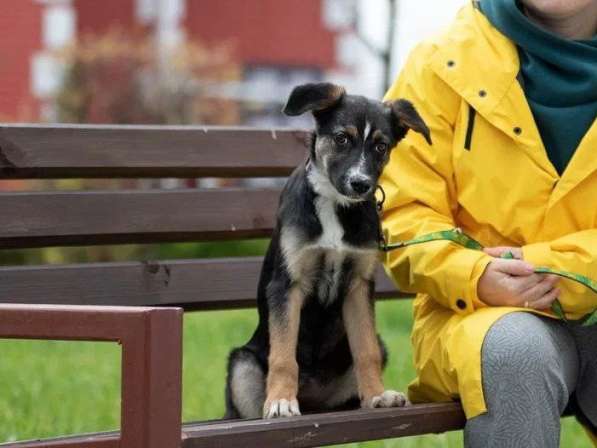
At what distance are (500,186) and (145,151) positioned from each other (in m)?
1.21

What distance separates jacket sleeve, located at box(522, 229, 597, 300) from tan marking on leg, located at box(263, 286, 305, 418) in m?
0.72

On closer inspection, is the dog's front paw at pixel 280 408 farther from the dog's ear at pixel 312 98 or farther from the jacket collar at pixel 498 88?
the jacket collar at pixel 498 88

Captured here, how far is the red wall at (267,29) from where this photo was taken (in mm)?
17984

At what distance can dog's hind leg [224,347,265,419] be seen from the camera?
427cm

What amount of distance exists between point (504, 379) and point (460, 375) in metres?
0.16

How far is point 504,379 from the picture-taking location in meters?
3.70

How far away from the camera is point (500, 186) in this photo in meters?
4.13

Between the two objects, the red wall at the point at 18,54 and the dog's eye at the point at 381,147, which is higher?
the red wall at the point at 18,54

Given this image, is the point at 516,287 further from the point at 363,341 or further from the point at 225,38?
the point at 225,38

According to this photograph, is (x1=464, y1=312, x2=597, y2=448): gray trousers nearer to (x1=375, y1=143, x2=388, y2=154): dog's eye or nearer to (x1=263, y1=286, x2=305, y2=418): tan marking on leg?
(x1=263, y1=286, x2=305, y2=418): tan marking on leg

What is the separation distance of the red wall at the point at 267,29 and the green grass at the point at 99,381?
9.11m

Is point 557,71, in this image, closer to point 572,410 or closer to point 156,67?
point 572,410

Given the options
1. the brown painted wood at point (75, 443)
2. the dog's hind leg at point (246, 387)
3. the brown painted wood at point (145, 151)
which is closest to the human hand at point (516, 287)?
the dog's hind leg at point (246, 387)

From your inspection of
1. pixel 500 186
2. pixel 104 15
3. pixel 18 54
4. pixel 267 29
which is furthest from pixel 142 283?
pixel 267 29
